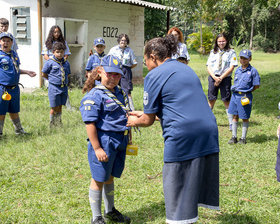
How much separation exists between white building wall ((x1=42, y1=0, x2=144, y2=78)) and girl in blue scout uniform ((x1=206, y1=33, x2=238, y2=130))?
258 inches

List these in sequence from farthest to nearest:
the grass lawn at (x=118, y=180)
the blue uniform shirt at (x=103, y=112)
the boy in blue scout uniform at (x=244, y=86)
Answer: the boy in blue scout uniform at (x=244, y=86), the grass lawn at (x=118, y=180), the blue uniform shirt at (x=103, y=112)

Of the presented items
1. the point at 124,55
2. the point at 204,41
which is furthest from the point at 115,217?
the point at 204,41

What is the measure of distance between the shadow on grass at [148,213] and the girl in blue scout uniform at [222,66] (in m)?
3.65

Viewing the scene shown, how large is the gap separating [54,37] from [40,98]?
8.51 ft

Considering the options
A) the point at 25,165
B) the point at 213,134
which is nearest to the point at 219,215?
the point at 213,134

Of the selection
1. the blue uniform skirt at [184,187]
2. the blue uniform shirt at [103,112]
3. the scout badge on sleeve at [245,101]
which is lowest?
the blue uniform skirt at [184,187]

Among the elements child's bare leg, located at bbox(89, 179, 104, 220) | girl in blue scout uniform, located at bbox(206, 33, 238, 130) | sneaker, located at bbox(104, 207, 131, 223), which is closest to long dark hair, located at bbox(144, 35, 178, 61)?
child's bare leg, located at bbox(89, 179, 104, 220)

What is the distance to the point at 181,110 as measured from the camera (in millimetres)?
2789

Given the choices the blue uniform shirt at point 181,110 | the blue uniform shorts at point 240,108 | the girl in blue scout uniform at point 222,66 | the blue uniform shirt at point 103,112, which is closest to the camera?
the blue uniform shirt at point 181,110

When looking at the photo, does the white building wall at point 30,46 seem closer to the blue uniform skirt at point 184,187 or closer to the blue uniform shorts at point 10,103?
the blue uniform shorts at point 10,103

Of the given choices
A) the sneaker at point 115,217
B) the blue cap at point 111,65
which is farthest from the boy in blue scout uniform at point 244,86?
the blue cap at point 111,65

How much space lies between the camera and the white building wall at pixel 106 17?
11.9 metres

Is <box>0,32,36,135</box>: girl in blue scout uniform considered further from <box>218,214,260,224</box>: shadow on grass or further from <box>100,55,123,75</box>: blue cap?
<box>218,214,260,224</box>: shadow on grass

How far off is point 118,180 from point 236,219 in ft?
5.56
